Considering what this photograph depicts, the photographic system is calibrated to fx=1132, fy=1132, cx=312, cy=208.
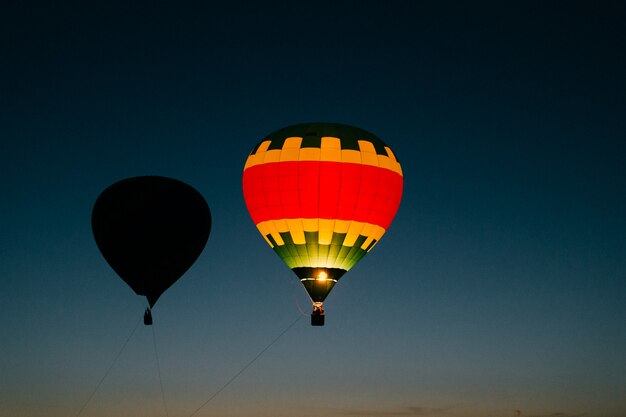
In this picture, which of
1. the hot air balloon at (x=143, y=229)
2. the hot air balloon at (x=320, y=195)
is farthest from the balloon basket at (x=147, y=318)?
the hot air balloon at (x=320, y=195)

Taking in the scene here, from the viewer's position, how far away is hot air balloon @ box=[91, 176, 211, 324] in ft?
97.6

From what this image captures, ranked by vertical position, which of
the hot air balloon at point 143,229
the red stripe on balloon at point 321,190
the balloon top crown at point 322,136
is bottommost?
the hot air balloon at point 143,229

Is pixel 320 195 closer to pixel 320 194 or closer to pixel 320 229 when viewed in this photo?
pixel 320 194

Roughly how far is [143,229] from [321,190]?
4.84 meters

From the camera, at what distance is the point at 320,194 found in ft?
99.9

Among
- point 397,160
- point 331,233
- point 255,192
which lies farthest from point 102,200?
point 397,160

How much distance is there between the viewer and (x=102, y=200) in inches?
1172

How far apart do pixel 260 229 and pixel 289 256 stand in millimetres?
1217

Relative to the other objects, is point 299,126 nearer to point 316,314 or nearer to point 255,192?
point 255,192

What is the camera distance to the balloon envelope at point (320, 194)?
30469mm

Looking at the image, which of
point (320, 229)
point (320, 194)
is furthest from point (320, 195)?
point (320, 229)

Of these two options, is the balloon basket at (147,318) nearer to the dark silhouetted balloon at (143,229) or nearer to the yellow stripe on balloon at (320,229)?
the dark silhouetted balloon at (143,229)

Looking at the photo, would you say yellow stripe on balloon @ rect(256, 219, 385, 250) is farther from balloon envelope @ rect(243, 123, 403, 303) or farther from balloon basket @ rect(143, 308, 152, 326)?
balloon basket @ rect(143, 308, 152, 326)

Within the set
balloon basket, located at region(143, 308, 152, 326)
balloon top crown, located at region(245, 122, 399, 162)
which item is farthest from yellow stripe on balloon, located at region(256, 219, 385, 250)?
balloon basket, located at region(143, 308, 152, 326)
